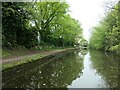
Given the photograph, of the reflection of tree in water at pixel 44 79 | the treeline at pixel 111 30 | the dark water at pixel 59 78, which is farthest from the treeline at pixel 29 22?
the reflection of tree in water at pixel 44 79

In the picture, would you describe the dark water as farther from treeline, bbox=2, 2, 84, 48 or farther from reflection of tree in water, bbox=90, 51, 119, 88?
treeline, bbox=2, 2, 84, 48

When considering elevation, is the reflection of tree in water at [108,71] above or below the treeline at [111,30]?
below

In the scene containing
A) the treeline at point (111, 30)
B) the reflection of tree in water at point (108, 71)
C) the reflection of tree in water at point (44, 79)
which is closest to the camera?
the reflection of tree in water at point (44, 79)

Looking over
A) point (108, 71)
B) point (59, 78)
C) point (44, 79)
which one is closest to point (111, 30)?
point (108, 71)

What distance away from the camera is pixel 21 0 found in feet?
89.8

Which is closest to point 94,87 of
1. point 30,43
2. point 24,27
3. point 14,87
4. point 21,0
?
point 14,87

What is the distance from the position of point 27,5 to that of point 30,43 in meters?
7.18

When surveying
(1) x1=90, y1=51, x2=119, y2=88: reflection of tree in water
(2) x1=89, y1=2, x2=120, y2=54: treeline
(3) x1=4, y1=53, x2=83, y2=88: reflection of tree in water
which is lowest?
(1) x1=90, y1=51, x2=119, y2=88: reflection of tree in water

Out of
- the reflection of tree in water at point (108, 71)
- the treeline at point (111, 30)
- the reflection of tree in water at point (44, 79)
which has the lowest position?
the reflection of tree in water at point (108, 71)

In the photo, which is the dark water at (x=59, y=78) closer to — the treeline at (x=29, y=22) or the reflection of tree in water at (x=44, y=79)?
the reflection of tree in water at (x=44, y=79)

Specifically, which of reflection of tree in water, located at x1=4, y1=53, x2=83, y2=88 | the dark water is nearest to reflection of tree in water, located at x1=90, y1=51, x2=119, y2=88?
the dark water

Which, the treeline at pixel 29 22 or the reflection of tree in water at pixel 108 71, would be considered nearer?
the reflection of tree in water at pixel 108 71

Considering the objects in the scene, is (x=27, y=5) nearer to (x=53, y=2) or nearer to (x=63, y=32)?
(x=53, y=2)

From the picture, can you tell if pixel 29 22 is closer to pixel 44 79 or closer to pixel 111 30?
pixel 111 30
